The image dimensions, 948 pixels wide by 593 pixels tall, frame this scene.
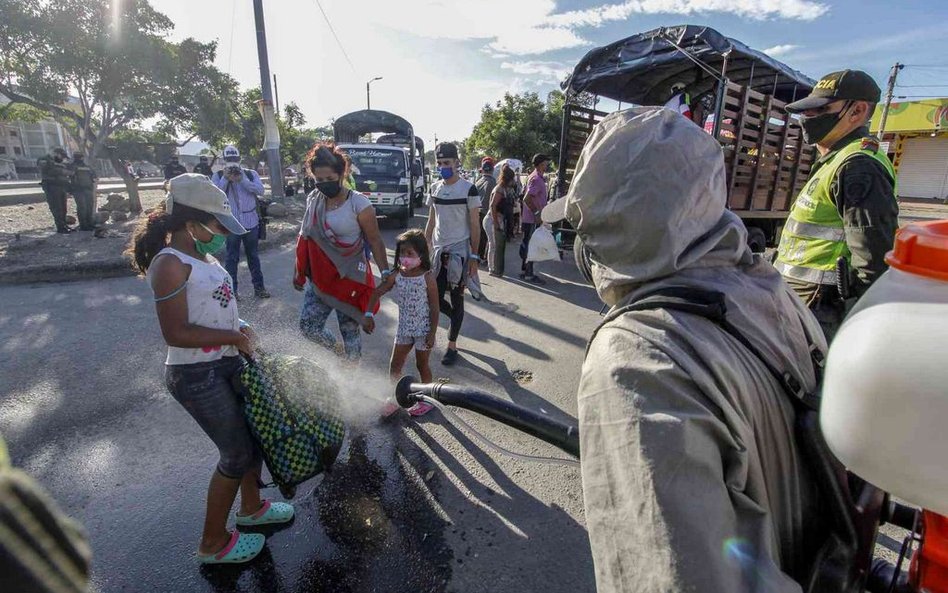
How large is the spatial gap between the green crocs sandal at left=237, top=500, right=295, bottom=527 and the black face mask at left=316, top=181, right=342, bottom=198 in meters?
1.96

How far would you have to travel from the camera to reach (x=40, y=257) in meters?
7.49

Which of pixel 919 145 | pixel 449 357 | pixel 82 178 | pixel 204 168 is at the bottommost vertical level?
pixel 449 357

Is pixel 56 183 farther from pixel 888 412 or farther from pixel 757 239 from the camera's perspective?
pixel 757 239

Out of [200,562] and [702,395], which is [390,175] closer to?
[200,562]

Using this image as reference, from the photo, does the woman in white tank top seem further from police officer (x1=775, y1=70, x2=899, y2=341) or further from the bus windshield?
the bus windshield

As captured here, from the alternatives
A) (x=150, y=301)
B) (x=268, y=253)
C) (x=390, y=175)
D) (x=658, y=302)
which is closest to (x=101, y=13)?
(x=390, y=175)

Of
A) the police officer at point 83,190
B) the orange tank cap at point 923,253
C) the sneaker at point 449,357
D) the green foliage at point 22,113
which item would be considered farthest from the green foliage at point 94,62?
the orange tank cap at point 923,253

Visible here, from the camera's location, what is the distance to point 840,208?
2.27 meters

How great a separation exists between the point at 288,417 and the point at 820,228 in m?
2.76

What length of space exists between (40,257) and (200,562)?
7949mm

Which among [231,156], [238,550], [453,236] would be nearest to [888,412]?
[238,550]

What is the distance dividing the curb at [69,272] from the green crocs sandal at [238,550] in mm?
6566

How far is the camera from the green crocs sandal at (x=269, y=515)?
2.42 meters

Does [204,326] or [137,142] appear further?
[137,142]
